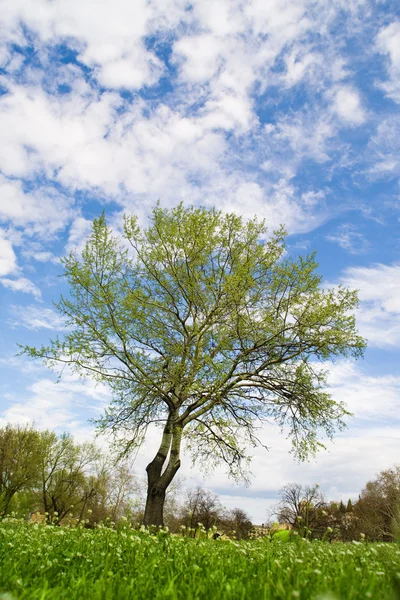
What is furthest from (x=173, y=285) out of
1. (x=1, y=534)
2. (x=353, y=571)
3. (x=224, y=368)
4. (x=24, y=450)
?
(x=24, y=450)

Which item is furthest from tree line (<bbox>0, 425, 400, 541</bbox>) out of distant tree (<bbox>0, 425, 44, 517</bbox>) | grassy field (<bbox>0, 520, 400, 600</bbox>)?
grassy field (<bbox>0, 520, 400, 600</bbox>)

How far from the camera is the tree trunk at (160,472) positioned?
18.9 m

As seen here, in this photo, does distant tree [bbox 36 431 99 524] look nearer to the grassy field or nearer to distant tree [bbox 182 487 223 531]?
distant tree [bbox 182 487 223 531]

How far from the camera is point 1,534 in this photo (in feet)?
25.5

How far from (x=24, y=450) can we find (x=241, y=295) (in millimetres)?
30237

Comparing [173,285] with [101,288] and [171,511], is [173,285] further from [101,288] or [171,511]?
[171,511]

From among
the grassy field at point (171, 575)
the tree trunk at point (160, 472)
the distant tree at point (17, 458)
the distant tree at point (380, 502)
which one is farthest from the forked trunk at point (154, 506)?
the distant tree at point (380, 502)

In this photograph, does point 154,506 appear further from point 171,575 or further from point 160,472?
point 171,575

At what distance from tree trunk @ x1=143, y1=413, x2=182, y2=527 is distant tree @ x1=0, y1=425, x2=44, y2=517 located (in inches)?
932

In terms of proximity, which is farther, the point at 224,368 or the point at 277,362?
the point at 277,362

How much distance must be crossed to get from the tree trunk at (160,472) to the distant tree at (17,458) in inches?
932

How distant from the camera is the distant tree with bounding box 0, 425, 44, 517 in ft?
124

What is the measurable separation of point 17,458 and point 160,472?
80.1 feet

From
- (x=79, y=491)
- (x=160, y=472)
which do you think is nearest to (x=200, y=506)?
(x=79, y=491)
